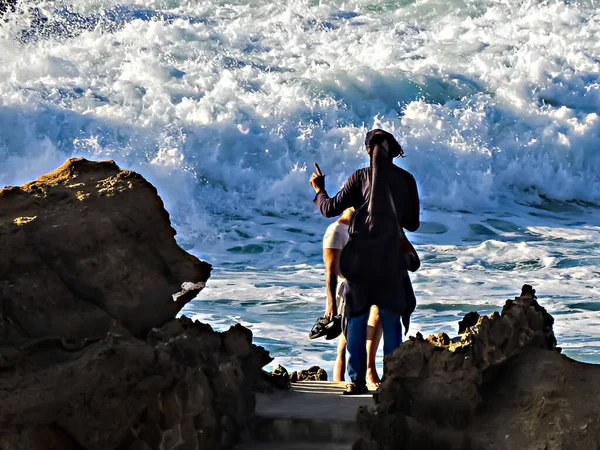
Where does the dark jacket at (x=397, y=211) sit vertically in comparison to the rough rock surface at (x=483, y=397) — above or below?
above

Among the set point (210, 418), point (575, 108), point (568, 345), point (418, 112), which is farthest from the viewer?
point (575, 108)

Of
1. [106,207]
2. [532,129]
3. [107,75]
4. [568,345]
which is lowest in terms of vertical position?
[568,345]

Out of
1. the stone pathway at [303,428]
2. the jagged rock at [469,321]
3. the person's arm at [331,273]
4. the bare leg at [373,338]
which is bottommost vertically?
the stone pathway at [303,428]

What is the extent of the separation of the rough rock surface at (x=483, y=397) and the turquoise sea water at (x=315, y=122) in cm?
577

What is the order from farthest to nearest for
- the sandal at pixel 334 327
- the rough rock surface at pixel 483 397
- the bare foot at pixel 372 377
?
the sandal at pixel 334 327, the bare foot at pixel 372 377, the rough rock surface at pixel 483 397

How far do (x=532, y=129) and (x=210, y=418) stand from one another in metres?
16.9

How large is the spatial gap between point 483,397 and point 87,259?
1594 mm

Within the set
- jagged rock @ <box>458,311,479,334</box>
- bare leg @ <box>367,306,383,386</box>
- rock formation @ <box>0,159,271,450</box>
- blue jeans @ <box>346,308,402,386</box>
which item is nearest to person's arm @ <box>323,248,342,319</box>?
bare leg @ <box>367,306,383,386</box>

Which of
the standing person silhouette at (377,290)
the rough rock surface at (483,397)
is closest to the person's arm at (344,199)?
the standing person silhouette at (377,290)

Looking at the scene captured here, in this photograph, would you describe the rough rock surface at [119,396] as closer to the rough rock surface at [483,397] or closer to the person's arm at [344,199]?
the rough rock surface at [483,397]

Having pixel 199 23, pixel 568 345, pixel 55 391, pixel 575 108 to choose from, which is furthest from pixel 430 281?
pixel 199 23

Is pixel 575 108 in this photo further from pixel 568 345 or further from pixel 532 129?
pixel 568 345

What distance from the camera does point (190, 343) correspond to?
16.6 ft

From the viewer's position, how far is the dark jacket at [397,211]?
5973 mm
